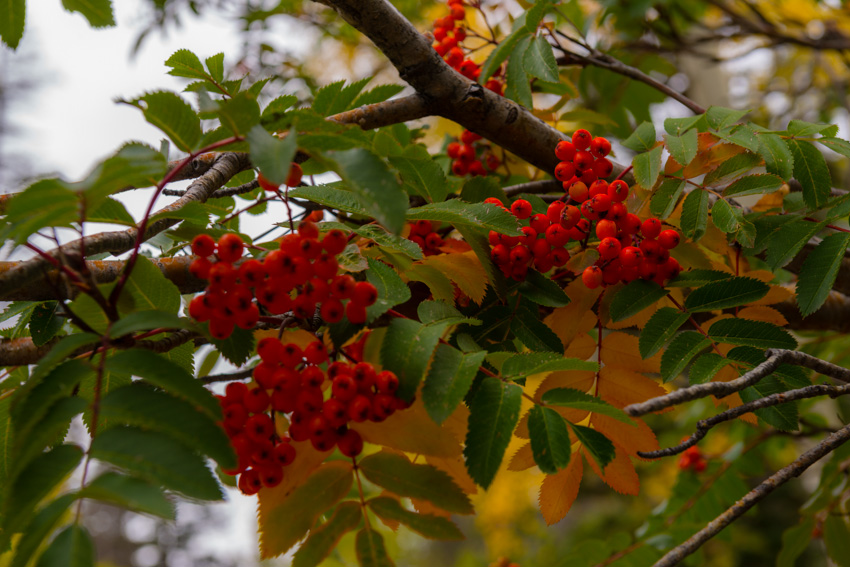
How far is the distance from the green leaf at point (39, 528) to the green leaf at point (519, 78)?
1.23m

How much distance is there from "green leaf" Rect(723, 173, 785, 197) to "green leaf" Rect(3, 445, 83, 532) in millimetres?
1143

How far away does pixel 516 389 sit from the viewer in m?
0.79

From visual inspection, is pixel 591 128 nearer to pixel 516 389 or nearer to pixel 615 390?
pixel 615 390

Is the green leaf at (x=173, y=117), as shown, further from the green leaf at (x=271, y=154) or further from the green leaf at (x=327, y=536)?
the green leaf at (x=327, y=536)

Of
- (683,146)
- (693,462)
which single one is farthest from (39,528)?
(693,462)

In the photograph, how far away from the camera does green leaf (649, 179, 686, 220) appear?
42.7 inches

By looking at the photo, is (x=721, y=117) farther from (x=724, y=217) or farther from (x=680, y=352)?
(x=680, y=352)

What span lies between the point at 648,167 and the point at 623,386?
1.41 feet

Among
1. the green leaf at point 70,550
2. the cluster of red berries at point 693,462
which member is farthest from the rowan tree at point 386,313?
the cluster of red berries at point 693,462

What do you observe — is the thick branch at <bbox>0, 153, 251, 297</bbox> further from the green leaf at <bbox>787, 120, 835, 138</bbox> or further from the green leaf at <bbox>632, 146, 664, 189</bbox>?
the green leaf at <bbox>787, 120, 835, 138</bbox>

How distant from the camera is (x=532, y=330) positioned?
1.01m

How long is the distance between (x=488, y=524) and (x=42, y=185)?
6.20 meters

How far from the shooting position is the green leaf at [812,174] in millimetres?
1109

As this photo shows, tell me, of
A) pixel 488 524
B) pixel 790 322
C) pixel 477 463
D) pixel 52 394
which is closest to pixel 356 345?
pixel 477 463
